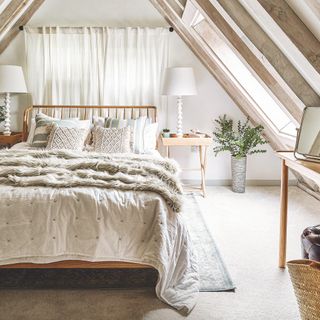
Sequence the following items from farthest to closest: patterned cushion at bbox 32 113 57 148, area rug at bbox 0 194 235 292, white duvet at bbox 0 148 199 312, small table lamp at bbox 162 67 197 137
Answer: small table lamp at bbox 162 67 197 137 → patterned cushion at bbox 32 113 57 148 → area rug at bbox 0 194 235 292 → white duvet at bbox 0 148 199 312

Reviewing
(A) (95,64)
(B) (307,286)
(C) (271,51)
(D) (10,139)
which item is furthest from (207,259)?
(A) (95,64)

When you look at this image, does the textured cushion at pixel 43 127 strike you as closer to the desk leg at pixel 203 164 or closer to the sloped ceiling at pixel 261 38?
the sloped ceiling at pixel 261 38

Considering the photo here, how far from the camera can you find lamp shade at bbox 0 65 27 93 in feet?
15.8

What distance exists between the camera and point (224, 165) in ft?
18.2

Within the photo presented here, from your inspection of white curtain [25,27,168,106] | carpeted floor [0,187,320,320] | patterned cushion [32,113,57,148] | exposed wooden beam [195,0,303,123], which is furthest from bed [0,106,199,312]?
white curtain [25,27,168,106]

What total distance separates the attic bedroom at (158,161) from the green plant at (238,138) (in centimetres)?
2

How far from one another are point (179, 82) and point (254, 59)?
171cm

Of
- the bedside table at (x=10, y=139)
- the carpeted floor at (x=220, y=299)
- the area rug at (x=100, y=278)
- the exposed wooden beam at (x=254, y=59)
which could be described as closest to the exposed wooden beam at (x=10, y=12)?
the bedside table at (x=10, y=139)

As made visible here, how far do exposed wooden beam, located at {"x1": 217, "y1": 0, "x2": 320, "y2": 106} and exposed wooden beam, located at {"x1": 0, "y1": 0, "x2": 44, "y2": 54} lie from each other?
3208 mm

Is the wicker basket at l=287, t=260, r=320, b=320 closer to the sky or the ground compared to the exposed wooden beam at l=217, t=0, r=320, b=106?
closer to the ground

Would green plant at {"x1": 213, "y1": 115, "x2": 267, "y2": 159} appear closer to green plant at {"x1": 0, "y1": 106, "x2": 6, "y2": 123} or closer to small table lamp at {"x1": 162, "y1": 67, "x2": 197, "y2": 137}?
small table lamp at {"x1": 162, "y1": 67, "x2": 197, "y2": 137}

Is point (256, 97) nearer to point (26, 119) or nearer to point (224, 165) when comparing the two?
point (224, 165)

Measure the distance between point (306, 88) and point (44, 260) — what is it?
81.2 inches

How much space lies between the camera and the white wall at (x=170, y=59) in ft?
17.3
